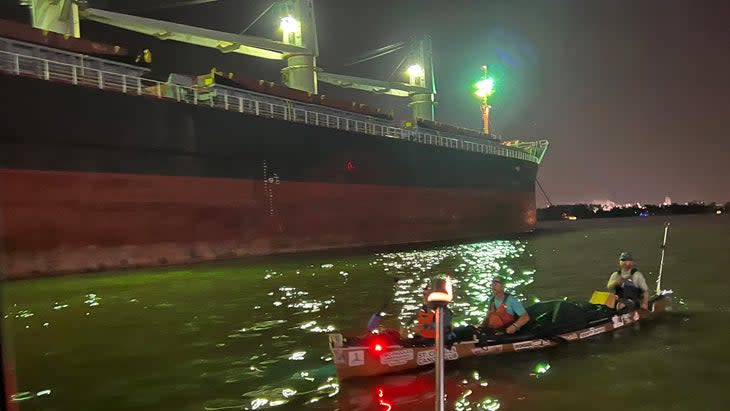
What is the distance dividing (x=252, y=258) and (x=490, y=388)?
64.5 ft

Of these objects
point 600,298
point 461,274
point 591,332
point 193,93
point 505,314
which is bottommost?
point 591,332

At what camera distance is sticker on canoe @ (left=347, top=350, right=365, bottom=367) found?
775 centimetres

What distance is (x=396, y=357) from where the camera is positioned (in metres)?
8.00

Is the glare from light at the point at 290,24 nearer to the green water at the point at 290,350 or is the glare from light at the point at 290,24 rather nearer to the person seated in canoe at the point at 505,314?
the green water at the point at 290,350

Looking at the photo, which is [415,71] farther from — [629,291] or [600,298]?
[600,298]

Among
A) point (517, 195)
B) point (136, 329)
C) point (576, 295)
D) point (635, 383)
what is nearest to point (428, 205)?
point (517, 195)

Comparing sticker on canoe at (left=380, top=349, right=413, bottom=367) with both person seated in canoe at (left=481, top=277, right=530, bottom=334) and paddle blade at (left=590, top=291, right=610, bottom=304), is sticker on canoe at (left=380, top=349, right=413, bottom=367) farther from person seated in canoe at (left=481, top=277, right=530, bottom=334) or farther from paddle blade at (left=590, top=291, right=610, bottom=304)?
paddle blade at (left=590, top=291, right=610, bottom=304)

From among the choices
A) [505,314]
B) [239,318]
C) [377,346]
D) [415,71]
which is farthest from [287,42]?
[377,346]

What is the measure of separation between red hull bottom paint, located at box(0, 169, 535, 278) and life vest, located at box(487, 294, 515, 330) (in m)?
14.2

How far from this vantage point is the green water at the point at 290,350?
24.0 ft

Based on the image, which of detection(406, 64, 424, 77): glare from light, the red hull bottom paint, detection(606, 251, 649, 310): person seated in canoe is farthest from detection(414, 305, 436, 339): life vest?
detection(406, 64, 424, 77): glare from light

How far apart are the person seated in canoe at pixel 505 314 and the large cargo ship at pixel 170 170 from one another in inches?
613

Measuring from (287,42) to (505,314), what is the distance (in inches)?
1373

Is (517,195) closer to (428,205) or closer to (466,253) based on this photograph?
(428,205)
